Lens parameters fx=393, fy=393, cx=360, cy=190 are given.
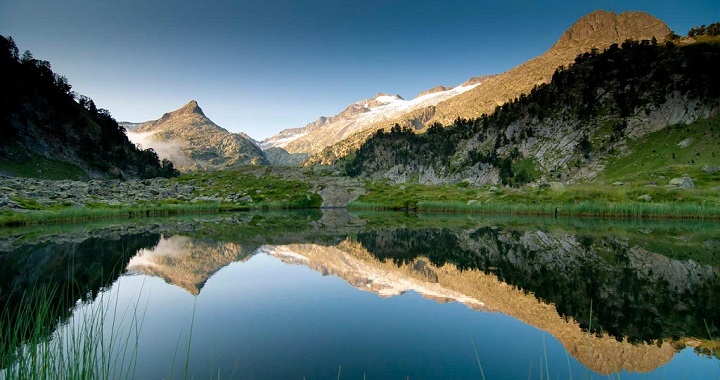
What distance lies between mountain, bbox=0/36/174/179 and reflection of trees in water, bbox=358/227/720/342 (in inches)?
3582

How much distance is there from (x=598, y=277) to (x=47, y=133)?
126m

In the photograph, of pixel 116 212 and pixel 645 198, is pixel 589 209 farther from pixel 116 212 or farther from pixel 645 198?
pixel 116 212

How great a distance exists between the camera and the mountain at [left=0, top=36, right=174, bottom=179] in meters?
88.1

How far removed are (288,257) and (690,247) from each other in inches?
1022

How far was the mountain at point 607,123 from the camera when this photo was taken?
94.3 meters

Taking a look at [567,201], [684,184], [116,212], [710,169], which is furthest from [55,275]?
[710,169]

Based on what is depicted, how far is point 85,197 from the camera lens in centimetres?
5684

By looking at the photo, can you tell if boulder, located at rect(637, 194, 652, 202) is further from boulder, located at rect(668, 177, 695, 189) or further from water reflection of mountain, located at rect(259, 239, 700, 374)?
water reflection of mountain, located at rect(259, 239, 700, 374)

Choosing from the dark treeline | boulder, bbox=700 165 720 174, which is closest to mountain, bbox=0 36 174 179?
boulder, bbox=700 165 720 174

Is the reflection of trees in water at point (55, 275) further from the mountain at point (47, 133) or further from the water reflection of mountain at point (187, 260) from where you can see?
the mountain at point (47, 133)

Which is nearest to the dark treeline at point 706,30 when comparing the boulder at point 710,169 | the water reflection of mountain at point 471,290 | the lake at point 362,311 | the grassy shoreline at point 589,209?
the boulder at point 710,169

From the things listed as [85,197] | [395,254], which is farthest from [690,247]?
[85,197]

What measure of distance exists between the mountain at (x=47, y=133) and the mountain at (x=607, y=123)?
378ft

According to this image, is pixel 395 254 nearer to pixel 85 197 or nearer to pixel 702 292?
pixel 702 292
